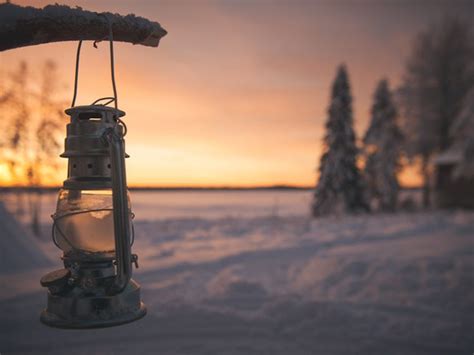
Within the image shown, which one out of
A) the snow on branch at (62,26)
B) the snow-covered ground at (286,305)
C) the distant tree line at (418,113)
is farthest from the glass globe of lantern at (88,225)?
the distant tree line at (418,113)

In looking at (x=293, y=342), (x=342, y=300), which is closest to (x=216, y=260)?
(x=342, y=300)

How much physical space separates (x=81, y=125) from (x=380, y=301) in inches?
203

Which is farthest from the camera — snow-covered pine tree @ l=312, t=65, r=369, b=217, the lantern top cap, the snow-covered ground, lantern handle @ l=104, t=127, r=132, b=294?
snow-covered pine tree @ l=312, t=65, r=369, b=217

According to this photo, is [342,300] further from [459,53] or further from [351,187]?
[459,53]

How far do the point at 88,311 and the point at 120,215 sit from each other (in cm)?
33

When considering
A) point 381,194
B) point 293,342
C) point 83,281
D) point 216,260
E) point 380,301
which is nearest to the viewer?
point 83,281

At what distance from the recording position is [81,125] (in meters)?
1.25

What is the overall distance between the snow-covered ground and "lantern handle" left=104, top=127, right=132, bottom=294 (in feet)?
8.95

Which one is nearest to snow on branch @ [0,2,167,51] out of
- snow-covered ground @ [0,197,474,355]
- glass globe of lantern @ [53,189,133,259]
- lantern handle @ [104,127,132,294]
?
lantern handle @ [104,127,132,294]

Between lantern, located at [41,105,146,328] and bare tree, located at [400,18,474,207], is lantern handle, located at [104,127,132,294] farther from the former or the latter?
bare tree, located at [400,18,474,207]

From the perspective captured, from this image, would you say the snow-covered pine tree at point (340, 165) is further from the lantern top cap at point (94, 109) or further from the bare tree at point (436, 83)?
the lantern top cap at point (94, 109)

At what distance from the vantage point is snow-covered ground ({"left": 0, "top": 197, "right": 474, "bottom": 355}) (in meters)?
3.79

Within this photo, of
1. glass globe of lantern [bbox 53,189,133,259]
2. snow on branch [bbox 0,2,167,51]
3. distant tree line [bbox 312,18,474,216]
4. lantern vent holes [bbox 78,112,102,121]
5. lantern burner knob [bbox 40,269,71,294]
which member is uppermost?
distant tree line [bbox 312,18,474,216]

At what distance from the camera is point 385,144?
29391 mm
